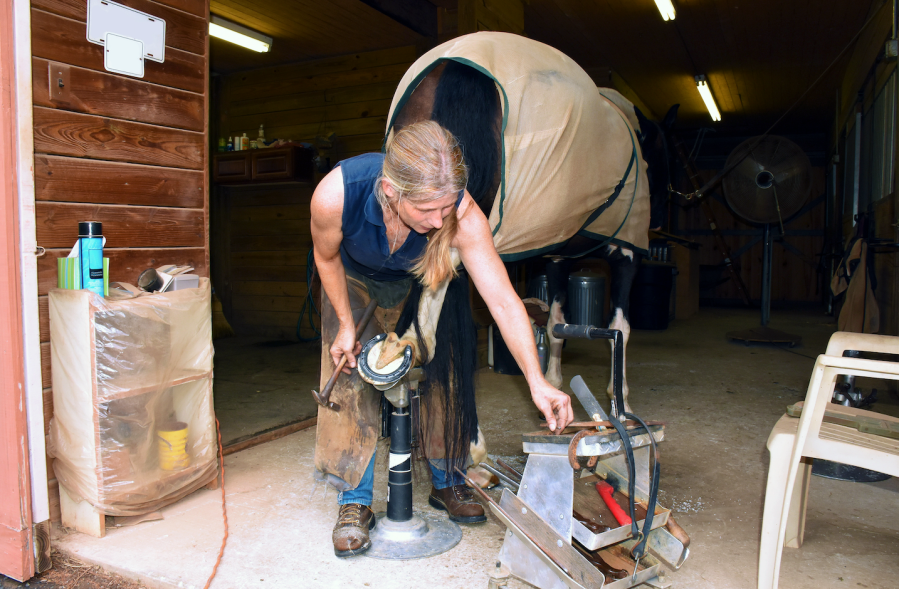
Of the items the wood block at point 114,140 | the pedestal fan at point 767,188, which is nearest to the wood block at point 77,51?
the wood block at point 114,140

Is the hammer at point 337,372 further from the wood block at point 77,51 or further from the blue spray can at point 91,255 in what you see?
the wood block at point 77,51

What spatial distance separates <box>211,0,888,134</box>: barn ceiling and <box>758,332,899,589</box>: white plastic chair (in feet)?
10.1

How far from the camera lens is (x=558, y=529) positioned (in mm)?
1228

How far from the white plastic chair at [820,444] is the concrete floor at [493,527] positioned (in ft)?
0.67

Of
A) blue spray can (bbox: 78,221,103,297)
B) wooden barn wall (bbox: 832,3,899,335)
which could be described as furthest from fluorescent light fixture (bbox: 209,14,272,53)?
wooden barn wall (bbox: 832,3,899,335)

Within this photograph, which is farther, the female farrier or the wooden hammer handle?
the wooden hammer handle

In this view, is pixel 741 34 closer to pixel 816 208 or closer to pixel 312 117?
pixel 312 117

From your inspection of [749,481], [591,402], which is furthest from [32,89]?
[749,481]

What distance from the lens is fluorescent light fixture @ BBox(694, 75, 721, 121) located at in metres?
6.43

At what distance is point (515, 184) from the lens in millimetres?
1625

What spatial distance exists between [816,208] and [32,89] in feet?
32.0

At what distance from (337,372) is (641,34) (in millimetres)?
4823

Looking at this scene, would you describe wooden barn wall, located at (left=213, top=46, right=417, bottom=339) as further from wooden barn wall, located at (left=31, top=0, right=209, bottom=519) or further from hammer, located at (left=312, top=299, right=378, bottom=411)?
hammer, located at (left=312, top=299, right=378, bottom=411)

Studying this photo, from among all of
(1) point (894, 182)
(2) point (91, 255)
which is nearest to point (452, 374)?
(2) point (91, 255)
